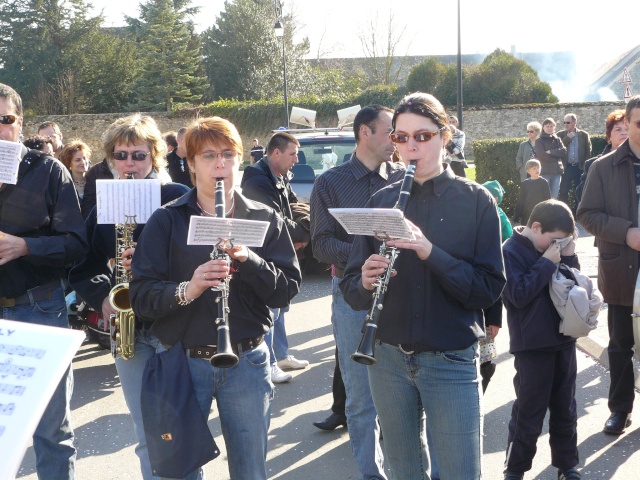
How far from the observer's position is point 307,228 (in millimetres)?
7762

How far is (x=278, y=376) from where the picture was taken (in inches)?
247

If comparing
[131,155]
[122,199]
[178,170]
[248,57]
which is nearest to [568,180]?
[178,170]

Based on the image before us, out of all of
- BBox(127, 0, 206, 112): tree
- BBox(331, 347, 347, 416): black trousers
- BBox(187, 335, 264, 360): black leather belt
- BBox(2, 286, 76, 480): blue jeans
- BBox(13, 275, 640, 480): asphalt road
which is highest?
BBox(127, 0, 206, 112): tree

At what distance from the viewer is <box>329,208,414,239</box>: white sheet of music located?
271 centimetres

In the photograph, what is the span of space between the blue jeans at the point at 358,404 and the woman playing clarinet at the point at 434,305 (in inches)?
39.0

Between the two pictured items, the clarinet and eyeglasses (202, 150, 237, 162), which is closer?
the clarinet

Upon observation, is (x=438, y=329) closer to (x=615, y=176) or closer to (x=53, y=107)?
(x=615, y=176)

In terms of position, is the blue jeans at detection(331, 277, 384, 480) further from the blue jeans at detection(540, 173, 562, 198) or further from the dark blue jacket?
the blue jeans at detection(540, 173, 562, 198)

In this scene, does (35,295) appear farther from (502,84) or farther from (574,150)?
(502,84)

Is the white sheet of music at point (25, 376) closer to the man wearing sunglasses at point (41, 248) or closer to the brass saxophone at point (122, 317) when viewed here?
the brass saxophone at point (122, 317)

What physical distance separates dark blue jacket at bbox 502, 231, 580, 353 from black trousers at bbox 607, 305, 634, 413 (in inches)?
37.0

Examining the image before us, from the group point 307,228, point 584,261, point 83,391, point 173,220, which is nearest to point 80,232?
point 173,220

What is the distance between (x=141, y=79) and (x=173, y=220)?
43885mm

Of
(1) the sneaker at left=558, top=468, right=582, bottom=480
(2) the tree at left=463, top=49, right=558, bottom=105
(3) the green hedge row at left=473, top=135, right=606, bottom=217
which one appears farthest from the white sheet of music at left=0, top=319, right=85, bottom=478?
(2) the tree at left=463, top=49, right=558, bottom=105
